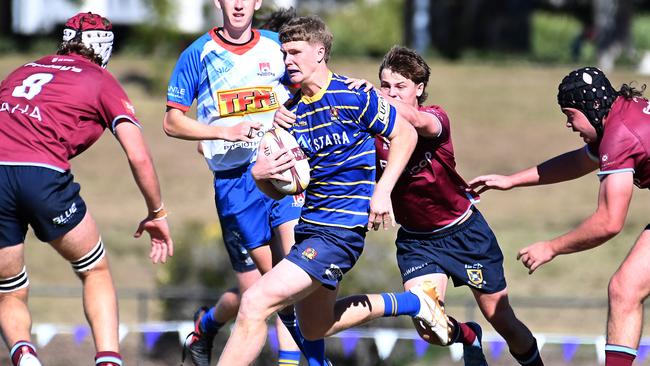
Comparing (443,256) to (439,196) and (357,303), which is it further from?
(357,303)

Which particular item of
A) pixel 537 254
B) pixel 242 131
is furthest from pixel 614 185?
pixel 242 131

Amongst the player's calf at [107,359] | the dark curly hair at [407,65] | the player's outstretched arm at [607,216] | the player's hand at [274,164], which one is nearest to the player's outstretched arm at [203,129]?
the player's hand at [274,164]

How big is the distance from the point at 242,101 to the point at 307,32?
1.10 meters

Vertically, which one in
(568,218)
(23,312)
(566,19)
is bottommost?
(566,19)

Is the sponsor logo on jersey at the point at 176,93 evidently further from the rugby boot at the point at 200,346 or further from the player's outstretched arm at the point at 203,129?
the rugby boot at the point at 200,346

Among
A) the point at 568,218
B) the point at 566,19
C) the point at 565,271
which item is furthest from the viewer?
the point at 566,19

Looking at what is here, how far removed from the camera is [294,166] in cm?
593

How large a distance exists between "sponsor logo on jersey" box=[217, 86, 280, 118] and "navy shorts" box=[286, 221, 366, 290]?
1118mm

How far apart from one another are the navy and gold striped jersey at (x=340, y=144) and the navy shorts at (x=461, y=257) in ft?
2.93

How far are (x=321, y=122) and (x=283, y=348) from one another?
5.54 ft

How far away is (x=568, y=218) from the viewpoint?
18.4 metres

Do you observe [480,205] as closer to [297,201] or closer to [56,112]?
[297,201]

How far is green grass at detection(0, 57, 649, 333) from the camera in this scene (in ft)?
47.2

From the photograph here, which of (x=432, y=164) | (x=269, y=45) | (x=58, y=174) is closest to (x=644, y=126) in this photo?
(x=432, y=164)
